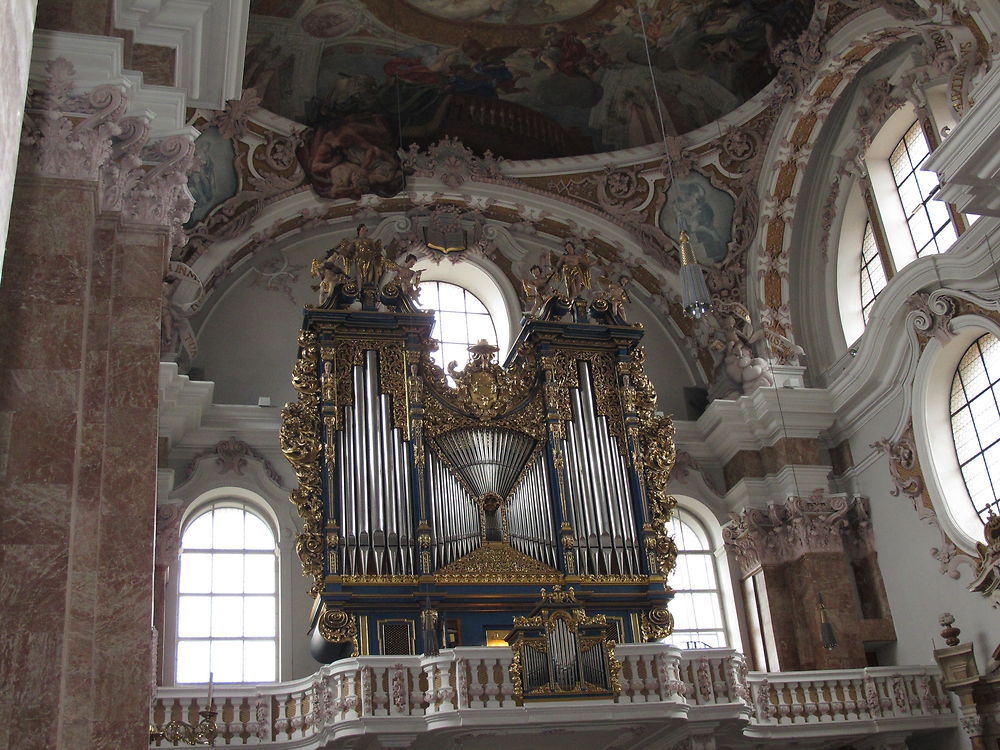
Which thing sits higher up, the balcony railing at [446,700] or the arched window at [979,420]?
the arched window at [979,420]

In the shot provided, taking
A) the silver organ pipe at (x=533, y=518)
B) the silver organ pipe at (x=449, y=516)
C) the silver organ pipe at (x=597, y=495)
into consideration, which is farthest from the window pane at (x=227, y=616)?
the silver organ pipe at (x=597, y=495)

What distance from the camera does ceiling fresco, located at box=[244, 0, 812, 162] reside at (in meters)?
16.2

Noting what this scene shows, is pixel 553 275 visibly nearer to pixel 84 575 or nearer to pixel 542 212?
pixel 542 212

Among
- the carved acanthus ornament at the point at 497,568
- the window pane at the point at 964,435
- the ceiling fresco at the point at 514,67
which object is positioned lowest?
the carved acanthus ornament at the point at 497,568

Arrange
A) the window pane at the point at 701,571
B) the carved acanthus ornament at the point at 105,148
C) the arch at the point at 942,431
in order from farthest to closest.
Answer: the window pane at the point at 701,571 < the arch at the point at 942,431 < the carved acanthus ornament at the point at 105,148

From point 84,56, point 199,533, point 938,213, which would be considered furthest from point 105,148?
point 938,213

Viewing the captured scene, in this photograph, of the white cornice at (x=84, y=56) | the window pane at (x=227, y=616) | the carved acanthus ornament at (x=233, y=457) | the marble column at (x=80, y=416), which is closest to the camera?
the marble column at (x=80, y=416)

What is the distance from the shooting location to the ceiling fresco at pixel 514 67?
16156mm

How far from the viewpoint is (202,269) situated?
16219 millimetres

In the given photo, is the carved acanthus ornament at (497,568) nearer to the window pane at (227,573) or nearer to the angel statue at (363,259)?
the window pane at (227,573)

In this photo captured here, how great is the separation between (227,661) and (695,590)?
6133mm

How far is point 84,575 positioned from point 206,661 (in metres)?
7.74

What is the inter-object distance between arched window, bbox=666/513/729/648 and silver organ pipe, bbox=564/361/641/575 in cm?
231

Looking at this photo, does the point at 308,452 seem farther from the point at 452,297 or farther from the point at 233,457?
the point at 452,297
